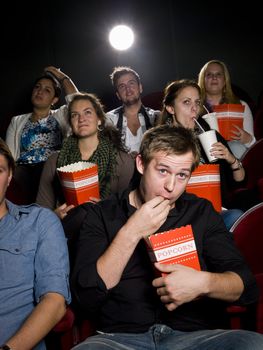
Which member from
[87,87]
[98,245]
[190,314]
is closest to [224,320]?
[190,314]

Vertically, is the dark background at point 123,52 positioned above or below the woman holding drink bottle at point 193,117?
above

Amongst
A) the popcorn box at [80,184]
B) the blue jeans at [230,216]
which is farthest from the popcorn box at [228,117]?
the popcorn box at [80,184]

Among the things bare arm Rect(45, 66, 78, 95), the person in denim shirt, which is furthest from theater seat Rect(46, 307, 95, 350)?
bare arm Rect(45, 66, 78, 95)

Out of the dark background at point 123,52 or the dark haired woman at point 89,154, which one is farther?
the dark background at point 123,52

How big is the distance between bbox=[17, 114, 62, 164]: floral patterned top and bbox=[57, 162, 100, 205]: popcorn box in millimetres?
1078

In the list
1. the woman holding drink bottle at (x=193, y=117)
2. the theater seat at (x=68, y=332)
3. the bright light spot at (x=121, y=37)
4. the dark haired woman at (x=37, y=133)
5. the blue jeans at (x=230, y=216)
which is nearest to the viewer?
the theater seat at (x=68, y=332)

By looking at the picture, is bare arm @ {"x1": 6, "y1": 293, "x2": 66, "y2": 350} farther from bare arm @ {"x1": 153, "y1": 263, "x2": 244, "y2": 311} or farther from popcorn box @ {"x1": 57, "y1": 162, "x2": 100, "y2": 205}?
popcorn box @ {"x1": 57, "y1": 162, "x2": 100, "y2": 205}

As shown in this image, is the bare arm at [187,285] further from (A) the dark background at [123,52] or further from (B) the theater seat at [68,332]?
(A) the dark background at [123,52]

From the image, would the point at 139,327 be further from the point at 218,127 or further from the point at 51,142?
the point at 51,142

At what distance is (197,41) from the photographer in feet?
12.6

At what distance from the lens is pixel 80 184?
1.63 metres

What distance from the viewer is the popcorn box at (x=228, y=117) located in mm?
2209

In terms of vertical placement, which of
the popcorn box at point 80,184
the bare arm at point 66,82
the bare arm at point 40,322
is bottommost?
the bare arm at point 40,322

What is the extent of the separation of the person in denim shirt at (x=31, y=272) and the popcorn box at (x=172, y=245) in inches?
13.6
